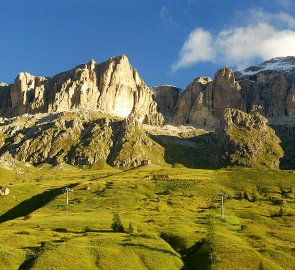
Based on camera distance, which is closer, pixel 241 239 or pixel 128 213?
pixel 241 239

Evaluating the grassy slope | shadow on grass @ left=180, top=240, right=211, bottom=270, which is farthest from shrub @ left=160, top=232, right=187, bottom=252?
shadow on grass @ left=180, top=240, right=211, bottom=270

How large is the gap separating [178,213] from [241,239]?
4797cm

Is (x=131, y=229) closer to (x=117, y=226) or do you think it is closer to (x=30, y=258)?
(x=117, y=226)

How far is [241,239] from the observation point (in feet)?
430

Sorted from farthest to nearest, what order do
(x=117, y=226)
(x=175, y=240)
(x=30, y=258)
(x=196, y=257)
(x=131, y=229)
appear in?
1. (x=117, y=226)
2. (x=131, y=229)
3. (x=175, y=240)
4. (x=196, y=257)
5. (x=30, y=258)

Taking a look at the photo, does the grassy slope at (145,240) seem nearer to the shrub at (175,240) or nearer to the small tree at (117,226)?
the shrub at (175,240)

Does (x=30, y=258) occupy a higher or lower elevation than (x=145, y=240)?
lower

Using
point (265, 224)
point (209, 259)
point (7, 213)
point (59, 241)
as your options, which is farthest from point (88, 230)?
point (7, 213)

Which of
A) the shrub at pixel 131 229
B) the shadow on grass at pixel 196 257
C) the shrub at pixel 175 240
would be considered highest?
the shrub at pixel 131 229

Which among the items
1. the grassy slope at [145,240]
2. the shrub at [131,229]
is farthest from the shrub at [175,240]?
the shrub at [131,229]

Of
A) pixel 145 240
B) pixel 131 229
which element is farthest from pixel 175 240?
pixel 131 229

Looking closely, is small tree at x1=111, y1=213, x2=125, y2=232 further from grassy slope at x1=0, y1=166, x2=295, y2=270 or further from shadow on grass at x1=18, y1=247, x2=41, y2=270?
shadow on grass at x1=18, y1=247, x2=41, y2=270

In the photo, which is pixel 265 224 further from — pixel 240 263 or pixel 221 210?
pixel 240 263

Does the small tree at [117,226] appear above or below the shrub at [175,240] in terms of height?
above
